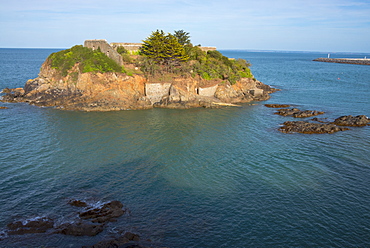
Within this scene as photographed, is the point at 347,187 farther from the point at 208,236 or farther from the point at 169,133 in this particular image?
the point at 169,133

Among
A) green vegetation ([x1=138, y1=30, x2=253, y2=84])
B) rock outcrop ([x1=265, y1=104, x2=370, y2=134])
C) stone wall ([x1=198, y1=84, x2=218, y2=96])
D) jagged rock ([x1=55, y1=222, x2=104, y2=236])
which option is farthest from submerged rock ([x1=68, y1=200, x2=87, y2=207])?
stone wall ([x1=198, y1=84, x2=218, y2=96])

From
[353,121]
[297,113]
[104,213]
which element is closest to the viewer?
[104,213]

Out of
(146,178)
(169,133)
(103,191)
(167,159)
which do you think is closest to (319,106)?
(169,133)

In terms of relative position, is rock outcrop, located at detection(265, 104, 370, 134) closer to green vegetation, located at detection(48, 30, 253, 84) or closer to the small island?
the small island

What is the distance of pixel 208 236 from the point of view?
19984 mm

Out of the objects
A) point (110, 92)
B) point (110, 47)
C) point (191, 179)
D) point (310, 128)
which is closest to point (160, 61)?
point (110, 47)

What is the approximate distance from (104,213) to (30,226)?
17.6 ft

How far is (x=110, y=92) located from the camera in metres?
57.1

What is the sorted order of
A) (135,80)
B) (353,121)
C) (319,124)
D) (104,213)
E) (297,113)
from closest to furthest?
(104,213)
(319,124)
(353,121)
(297,113)
(135,80)

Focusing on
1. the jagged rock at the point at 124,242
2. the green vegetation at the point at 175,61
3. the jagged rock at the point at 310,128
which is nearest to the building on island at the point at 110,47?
the green vegetation at the point at 175,61

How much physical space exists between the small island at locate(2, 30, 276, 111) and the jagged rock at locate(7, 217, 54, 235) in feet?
113

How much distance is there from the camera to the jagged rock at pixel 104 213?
2158cm

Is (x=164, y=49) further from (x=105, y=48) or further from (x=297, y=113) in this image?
(x=297, y=113)

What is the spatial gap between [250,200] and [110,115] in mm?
33906
